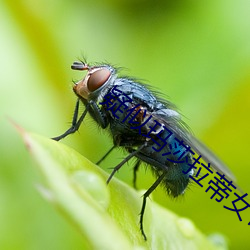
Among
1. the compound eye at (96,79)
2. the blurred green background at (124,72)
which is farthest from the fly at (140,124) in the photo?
the blurred green background at (124,72)

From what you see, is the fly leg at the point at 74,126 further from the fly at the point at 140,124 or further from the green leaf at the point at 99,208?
the green leaf at the point at 99,208

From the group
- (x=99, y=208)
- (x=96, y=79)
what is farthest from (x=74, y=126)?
(x=99, y=208)

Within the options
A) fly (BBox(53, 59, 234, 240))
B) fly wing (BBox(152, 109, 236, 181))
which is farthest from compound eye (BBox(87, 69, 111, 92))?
fly wing (BBox(152, 109, 236, 181))

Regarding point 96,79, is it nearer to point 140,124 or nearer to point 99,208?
point 140,124

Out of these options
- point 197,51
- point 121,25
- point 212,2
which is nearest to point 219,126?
point 197,51

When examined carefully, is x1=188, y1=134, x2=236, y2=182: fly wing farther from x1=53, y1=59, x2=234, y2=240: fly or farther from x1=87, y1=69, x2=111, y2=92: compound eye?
x1=87, y1=69, x2=111, y2=92: compound eye

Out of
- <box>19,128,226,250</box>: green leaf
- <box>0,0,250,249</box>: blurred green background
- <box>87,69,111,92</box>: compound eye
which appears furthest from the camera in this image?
<box>0,0,250,249</box>: blurred green background

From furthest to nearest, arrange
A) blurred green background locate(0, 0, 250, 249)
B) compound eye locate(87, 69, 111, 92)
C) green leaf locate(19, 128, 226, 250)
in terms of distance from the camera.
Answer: blurred green background locate(0, 0, 250, 249) → compound eye locate(87, 69, 111, 92) → green leaf locate(19, 128, 226, 250)
